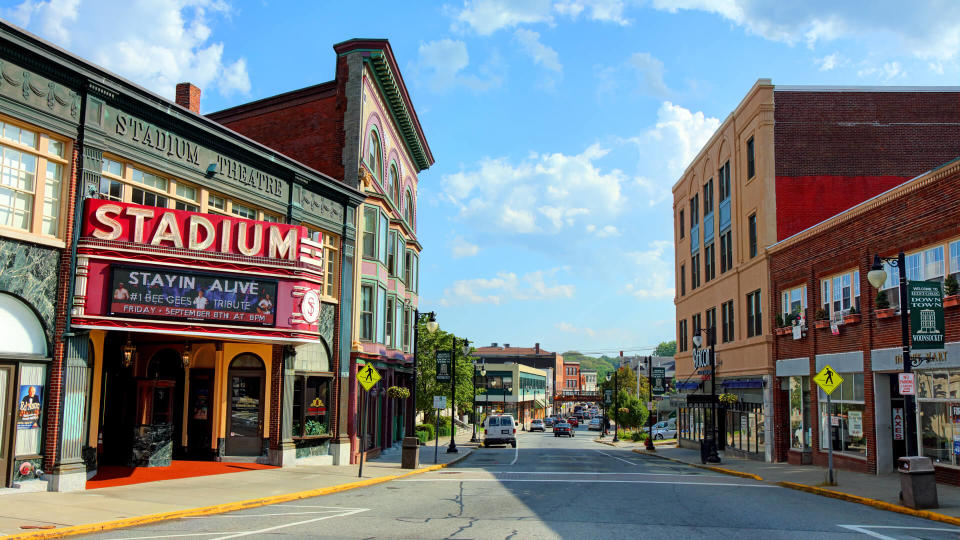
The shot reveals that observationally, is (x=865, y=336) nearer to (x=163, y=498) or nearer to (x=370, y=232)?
(x=370, y=232)

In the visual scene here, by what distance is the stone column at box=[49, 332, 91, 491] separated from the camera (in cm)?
1709

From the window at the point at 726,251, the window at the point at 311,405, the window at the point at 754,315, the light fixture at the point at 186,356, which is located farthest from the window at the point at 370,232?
the window at the point at 726,251

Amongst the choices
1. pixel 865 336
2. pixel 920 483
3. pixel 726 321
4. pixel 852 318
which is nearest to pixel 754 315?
pixel 726 321

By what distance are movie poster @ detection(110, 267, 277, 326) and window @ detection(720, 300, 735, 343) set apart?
25600mm

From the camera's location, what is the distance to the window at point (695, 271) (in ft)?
153

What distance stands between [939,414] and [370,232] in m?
20.8

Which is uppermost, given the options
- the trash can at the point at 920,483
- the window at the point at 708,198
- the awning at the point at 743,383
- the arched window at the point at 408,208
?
the window at the point at 708,198

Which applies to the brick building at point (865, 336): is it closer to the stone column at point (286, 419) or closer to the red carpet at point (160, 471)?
the stone column at point (286, 419)

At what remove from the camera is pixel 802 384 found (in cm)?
3073

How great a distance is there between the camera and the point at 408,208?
137 ft

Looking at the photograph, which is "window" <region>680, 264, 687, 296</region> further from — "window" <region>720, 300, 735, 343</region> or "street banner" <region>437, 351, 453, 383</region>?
"street banner" <region>437, 351, 453, 383</region>

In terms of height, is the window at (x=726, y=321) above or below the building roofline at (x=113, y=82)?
below

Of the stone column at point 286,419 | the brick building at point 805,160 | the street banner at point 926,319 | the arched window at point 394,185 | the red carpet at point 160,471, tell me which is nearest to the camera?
the street banner at point 926,319

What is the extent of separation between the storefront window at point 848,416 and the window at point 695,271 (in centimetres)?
1840
